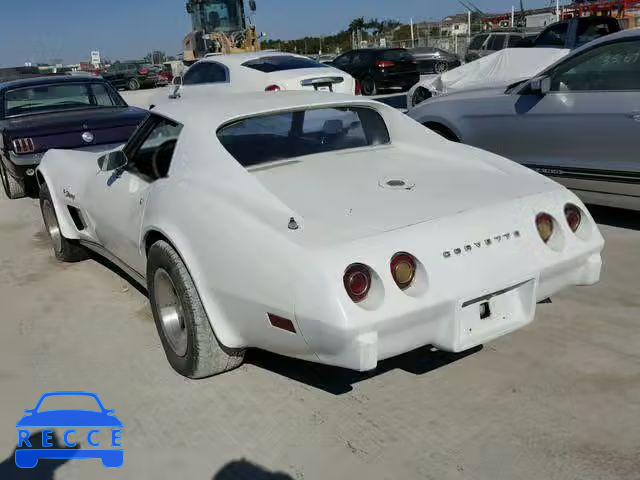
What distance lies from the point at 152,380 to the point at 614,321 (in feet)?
8.58

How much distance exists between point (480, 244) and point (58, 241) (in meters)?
3.80

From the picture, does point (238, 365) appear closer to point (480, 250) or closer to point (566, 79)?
point (480, 250)

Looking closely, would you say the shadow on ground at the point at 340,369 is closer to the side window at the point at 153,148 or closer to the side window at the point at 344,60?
the side window at the point at 153,148

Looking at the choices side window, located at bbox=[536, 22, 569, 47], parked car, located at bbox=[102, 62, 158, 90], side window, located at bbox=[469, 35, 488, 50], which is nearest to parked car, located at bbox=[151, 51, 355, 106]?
side window, located at bbox=[536, 22, 569, 47]

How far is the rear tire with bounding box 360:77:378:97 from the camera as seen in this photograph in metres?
19.1

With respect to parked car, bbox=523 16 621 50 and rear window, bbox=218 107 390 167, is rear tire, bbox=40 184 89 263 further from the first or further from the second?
parked car, bbox=523 16 621 50

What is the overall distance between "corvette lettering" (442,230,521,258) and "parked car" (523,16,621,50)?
40.4ft

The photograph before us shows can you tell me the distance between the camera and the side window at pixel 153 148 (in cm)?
370

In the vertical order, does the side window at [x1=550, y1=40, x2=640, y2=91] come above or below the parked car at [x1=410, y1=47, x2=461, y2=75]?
above

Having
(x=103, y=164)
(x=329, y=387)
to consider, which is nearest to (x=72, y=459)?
(x=329, y=387)

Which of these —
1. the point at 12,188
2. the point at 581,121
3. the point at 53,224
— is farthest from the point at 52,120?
the point at 581,121

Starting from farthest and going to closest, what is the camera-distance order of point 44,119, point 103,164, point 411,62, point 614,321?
point 411,62 → point 44,119 → point 103,164 → point 614,321

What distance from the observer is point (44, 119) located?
761cm

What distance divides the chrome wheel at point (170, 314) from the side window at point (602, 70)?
3890 mm
